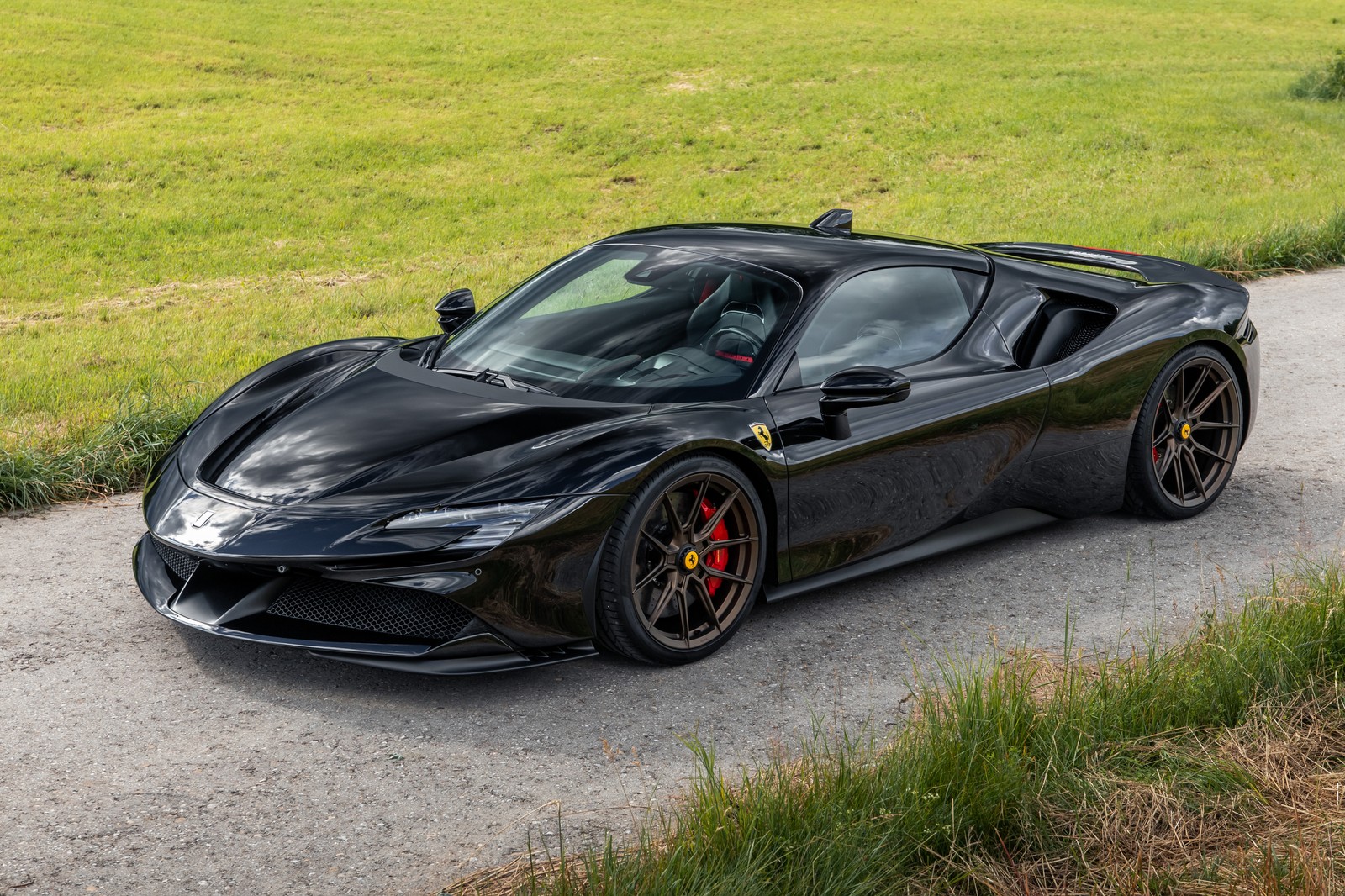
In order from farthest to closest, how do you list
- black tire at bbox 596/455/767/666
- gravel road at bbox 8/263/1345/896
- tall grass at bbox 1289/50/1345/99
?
tall grass at bbox 1289/50/1345/99 → black tire at bbox 596/455/767/666 → gravel road at bbox 8/263/1345/896

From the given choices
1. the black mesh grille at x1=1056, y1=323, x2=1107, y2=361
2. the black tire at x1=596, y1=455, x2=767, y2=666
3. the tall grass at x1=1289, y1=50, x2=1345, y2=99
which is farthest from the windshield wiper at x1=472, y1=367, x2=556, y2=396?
the tall grass at x1=1289, y1=50, x2=1345, y2=99

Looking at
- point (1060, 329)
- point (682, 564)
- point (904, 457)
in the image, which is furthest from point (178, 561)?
point (1060, 329)

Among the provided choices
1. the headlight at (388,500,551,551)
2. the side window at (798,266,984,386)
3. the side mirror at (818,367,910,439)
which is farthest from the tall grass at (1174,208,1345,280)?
the headlight at (388,500,551,551)

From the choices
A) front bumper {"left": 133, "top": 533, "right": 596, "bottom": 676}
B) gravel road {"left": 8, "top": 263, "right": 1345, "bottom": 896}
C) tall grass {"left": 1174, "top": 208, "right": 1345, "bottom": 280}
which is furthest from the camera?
tall grass {"left": 1174, "top": 208, "right": 1345, "bottom": 280}

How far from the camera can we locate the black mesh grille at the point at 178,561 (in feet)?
14.1

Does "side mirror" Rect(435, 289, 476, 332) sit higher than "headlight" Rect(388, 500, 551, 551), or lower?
higher

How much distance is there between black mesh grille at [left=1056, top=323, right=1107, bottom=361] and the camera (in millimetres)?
5480

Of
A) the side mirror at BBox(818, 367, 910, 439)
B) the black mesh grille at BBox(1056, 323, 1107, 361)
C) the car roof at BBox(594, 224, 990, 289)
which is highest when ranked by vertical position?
the car roof at BBox(594, 224, 990, 289)

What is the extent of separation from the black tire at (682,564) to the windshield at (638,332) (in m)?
0.36

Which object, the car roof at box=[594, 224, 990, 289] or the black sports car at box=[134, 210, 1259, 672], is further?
the car roof at box=[594, 224, 990, 289]

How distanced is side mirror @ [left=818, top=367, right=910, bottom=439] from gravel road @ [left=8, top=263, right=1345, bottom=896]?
0.78m

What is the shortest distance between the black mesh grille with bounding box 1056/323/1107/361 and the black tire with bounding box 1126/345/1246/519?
33 cm

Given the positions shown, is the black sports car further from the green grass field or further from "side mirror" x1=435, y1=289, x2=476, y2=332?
the green grass field

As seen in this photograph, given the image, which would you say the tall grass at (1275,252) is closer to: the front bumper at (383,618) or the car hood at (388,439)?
the car hood at (388,439)
